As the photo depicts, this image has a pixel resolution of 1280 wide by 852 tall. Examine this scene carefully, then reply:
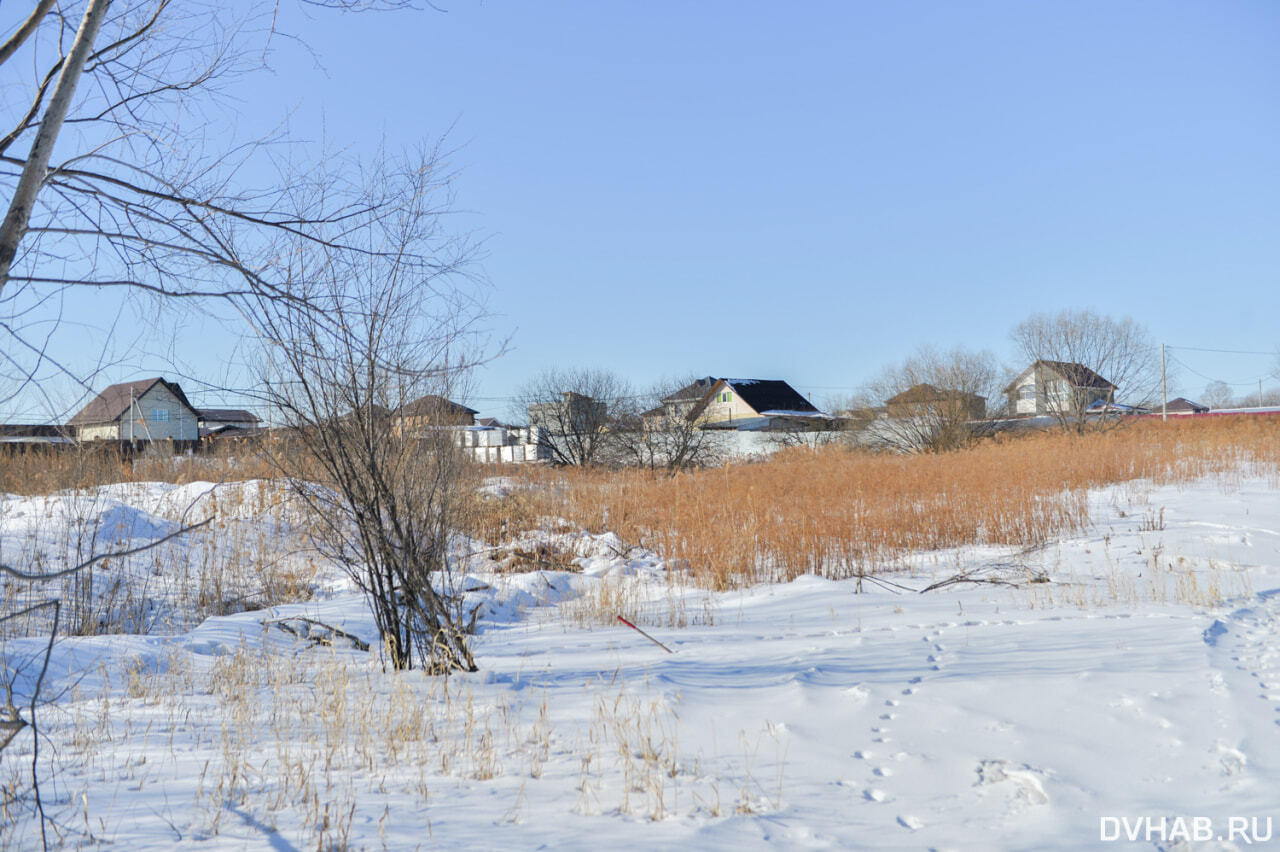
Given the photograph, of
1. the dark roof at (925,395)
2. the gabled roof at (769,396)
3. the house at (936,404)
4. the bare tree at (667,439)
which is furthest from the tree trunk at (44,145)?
the gabled roof at (769,396)

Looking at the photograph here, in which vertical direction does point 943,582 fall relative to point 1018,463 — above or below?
below

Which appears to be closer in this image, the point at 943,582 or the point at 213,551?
the point at 943,582

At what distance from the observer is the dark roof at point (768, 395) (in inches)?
1828

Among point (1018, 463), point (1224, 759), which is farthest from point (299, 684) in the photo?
point (1018, 463)

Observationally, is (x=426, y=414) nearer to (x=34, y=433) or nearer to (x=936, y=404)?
(x=34, y=433)

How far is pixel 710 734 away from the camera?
3115 millimetres

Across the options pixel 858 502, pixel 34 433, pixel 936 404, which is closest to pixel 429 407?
pixel 34 433

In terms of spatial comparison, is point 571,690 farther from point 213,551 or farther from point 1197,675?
point 213,551

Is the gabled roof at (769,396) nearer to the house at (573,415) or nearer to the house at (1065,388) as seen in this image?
the house at (1065,388)

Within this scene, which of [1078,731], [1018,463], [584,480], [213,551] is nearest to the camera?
[1078,731]

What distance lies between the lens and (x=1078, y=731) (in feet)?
9.99

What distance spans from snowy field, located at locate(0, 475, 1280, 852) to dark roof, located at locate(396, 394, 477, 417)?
1444mm

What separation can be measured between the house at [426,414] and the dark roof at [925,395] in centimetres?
2366

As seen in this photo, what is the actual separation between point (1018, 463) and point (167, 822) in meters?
13.4
